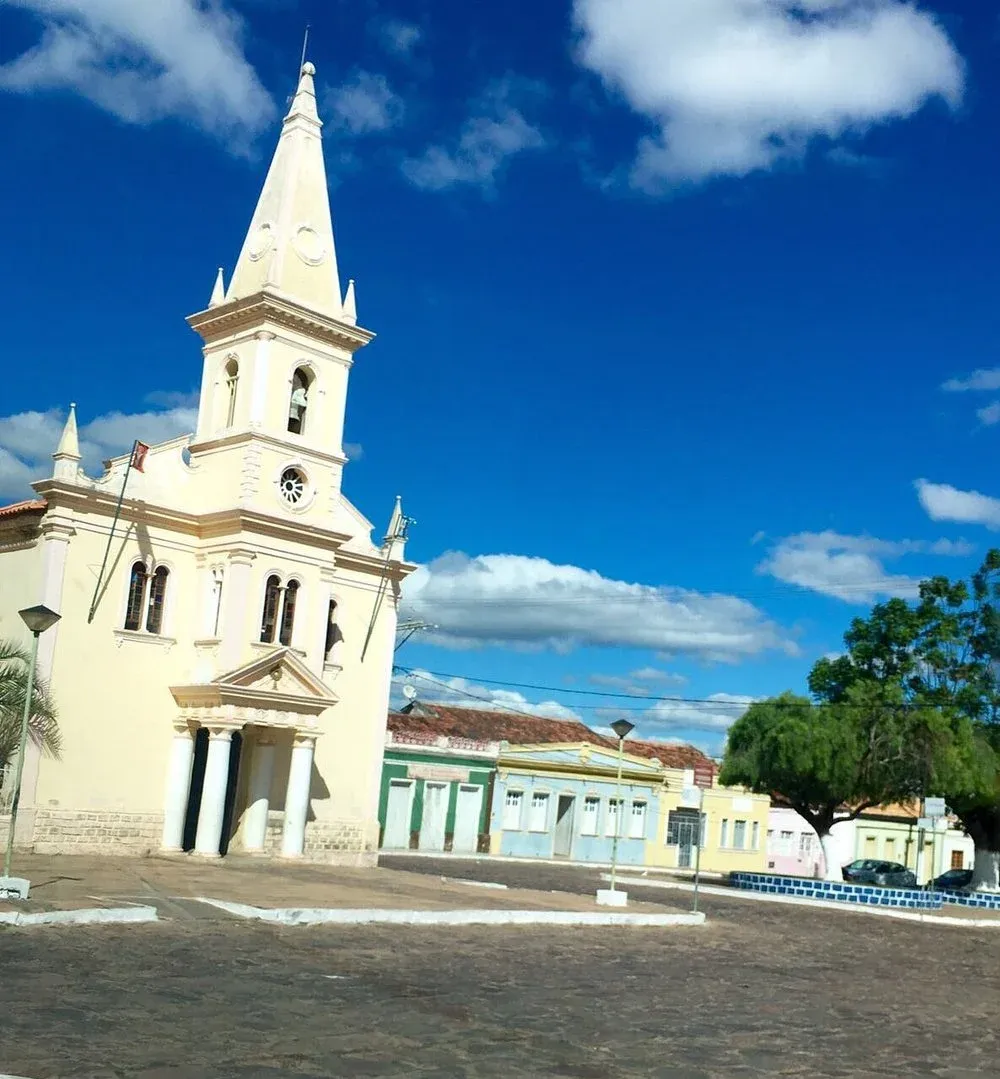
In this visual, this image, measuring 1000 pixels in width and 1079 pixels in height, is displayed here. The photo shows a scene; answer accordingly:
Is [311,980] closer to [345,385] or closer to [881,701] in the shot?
[345,385]

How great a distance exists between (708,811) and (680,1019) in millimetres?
42727

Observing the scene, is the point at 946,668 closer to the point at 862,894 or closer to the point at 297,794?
the point at 862,894

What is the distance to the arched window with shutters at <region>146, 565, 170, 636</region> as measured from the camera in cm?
2812

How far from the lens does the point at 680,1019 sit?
10.8 m

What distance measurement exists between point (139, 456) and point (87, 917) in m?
15.5

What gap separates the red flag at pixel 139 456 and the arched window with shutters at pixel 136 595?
2.03 meters

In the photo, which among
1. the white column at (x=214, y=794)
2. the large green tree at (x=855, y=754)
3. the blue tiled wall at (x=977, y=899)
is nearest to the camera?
the white column at (x=214, y=794)

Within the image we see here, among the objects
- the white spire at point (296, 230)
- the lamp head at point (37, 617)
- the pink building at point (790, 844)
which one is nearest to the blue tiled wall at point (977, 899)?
the pink building at point (790, 844)

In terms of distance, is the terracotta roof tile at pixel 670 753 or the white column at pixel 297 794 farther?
the terracotta roof tile at pixel 670 753

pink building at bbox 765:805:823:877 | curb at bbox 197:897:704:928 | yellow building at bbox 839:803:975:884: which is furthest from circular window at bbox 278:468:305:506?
yellow building at bbox 839:803:975:884

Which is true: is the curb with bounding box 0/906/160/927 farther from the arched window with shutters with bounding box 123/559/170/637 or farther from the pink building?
the pink building

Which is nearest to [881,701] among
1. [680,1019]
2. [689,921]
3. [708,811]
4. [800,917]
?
[800,917]

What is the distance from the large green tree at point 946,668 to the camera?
36.3 metres

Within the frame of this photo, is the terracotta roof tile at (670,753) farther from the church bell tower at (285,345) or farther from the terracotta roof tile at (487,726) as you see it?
the church bell tower at (285,345)
